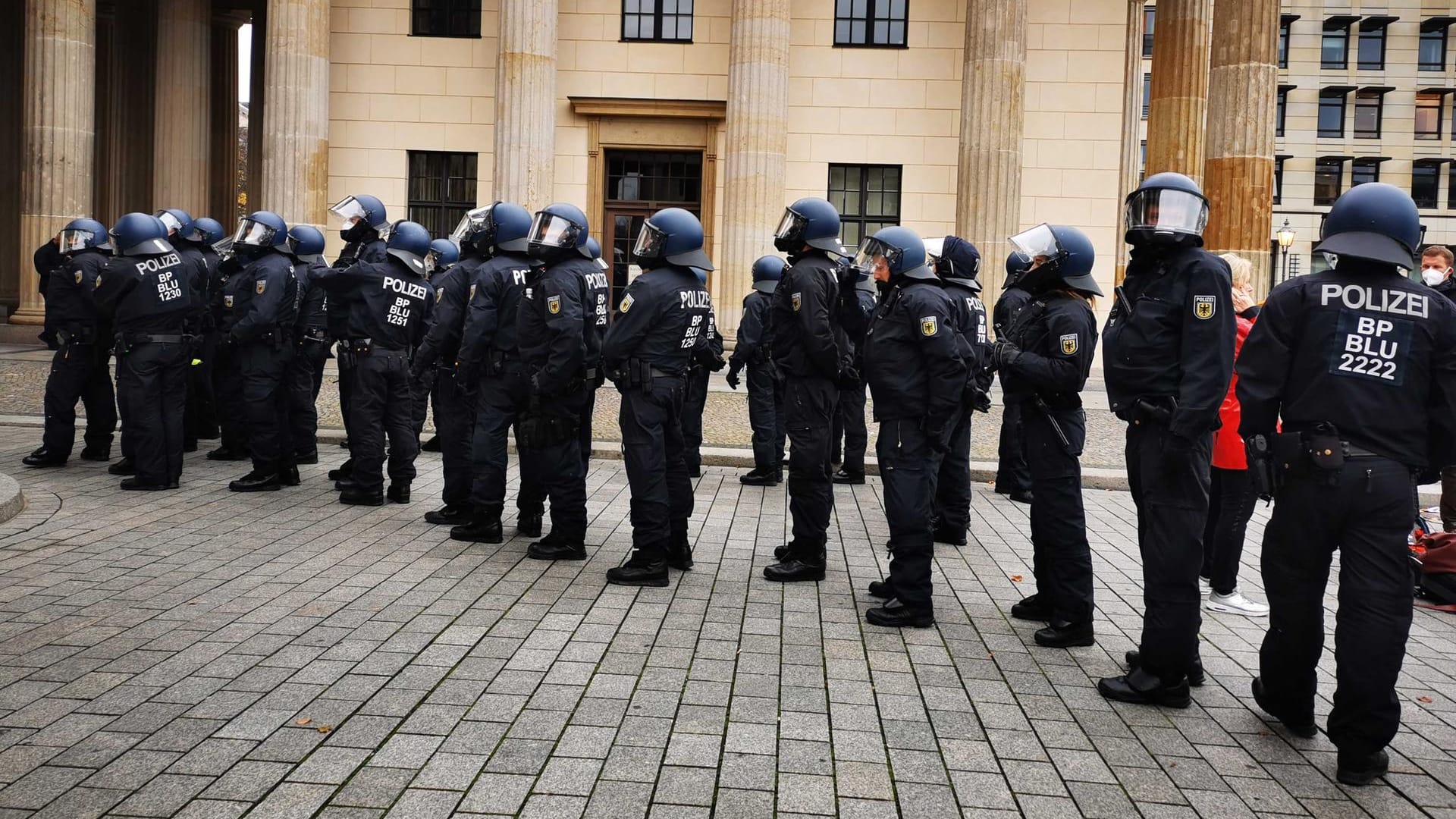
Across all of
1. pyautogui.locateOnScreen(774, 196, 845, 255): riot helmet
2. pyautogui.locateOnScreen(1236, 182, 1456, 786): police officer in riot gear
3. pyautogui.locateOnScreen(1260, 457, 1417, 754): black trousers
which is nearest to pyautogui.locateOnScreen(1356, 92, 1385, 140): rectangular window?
pyautogui.locateOnScreen(774, 196, 845, 255): riot helmet

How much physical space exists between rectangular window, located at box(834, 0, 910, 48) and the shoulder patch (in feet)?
61.3

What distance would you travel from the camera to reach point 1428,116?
57.6 m

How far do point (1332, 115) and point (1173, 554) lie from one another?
62.5 metres

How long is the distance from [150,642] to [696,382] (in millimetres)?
4982

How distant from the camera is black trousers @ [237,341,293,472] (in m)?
9.34

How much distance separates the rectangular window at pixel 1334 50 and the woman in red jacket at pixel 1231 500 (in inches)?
2351

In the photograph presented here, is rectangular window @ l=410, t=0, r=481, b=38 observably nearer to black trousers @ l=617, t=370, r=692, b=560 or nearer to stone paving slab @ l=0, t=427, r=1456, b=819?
stone paving slab @ l=0, t=427, r=1456, b=819

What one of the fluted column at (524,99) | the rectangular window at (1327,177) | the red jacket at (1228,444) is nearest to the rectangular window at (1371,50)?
the rectangular window at (1327,177)

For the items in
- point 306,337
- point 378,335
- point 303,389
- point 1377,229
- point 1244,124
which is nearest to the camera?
point 1377,229

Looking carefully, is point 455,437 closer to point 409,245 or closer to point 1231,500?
point 409,245

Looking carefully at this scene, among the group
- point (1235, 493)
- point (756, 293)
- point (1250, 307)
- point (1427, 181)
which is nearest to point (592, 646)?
point (1235, 493)

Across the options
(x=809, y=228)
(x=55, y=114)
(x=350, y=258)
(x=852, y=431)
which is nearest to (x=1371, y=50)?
(x=852, y=431)

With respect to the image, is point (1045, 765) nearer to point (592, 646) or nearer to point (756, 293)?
point (592, 646)

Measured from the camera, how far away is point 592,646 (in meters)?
5.37
